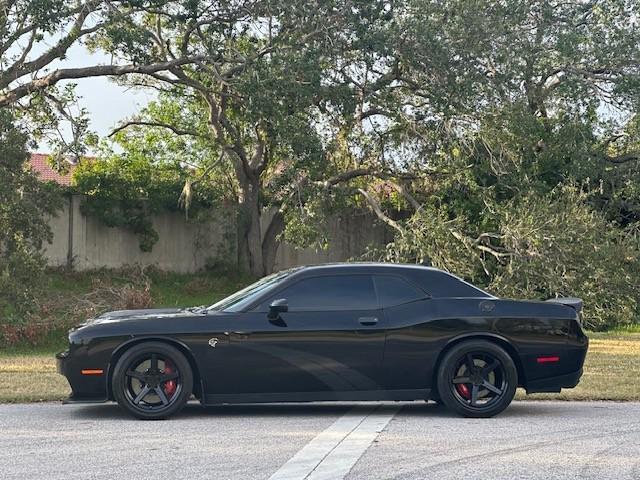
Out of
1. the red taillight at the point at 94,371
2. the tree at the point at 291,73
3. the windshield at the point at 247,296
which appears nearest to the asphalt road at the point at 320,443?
the red taillight at the point at 94,371

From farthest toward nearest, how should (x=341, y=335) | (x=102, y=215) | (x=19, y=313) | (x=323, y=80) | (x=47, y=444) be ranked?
(x=102, y=215), (x=323, y=80), (x=19, y=313), (x=341, y=335), (x=47, y=444)

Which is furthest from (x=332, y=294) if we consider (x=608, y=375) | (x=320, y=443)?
(x=608, y=375)

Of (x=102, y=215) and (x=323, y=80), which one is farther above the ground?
(x=323, y=80)

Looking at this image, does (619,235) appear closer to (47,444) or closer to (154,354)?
(154,354)

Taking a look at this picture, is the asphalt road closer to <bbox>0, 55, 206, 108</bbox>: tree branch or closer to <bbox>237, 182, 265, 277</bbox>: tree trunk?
<bbox>0, 55, 206, 108</bbox>: tree branch

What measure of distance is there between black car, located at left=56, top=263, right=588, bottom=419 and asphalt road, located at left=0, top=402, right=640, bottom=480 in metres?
0.29

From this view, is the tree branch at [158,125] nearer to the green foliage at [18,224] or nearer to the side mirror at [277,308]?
the green foliage at [18,224]

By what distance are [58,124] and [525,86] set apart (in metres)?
10.1

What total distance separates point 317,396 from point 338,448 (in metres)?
1.73

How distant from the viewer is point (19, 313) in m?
18.6

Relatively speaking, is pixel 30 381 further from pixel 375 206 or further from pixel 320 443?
pixel 375 206

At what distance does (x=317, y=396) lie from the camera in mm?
10133

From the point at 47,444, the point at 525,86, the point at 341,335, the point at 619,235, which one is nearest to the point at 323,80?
the point at 525,86

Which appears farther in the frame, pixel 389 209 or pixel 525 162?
pixel 389 209
